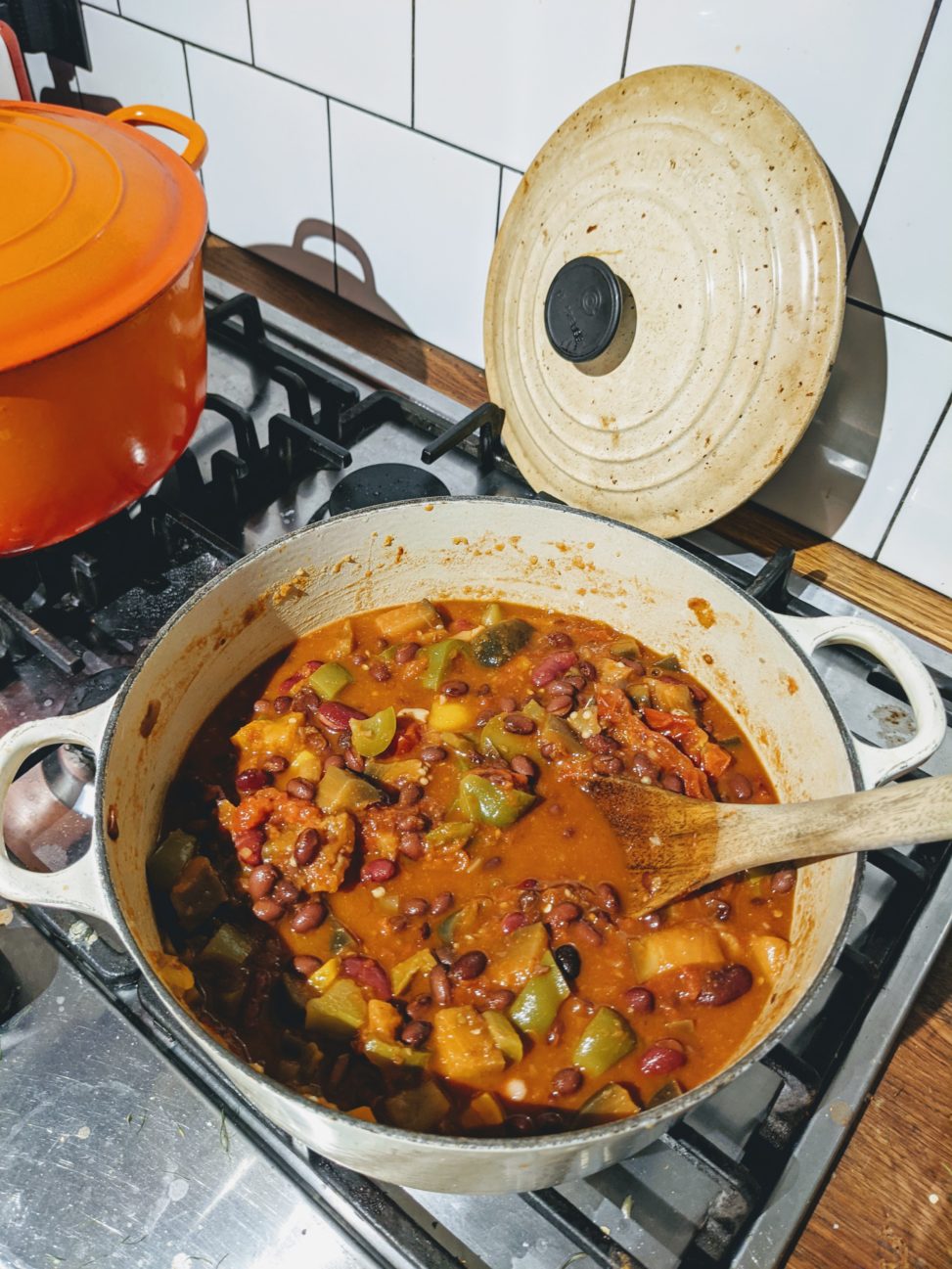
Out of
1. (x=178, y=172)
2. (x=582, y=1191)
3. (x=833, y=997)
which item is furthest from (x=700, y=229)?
(x=582, y=1191)

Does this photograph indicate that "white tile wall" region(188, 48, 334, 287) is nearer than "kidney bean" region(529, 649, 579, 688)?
No

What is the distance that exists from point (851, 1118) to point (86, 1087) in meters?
0.93

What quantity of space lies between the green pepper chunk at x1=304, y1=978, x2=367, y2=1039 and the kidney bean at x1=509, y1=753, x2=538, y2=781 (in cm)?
42

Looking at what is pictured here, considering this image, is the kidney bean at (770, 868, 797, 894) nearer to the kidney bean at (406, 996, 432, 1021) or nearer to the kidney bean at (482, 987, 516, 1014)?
the kidney bean at (482, 987, 516, 1014)

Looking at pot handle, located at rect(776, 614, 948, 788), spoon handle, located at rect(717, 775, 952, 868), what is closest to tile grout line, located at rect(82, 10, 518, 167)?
pot handle, located at rect(776, 614, 948, 788)

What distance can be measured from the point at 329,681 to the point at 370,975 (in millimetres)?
519

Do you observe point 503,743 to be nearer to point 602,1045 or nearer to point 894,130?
point 602,1045

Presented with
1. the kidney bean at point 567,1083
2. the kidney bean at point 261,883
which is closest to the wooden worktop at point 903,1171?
the kidney bean at point 567,1083

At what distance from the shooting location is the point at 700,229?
1.54 metres

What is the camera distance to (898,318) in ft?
5.13

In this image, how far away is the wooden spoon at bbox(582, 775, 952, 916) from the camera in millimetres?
1036

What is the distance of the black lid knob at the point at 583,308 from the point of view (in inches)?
63.9

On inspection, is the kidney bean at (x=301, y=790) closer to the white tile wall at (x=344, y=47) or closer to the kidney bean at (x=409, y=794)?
the kidney bean at (x=409, y=794)

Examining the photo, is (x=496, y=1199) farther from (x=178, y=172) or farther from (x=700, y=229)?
(x=178, y=172)
